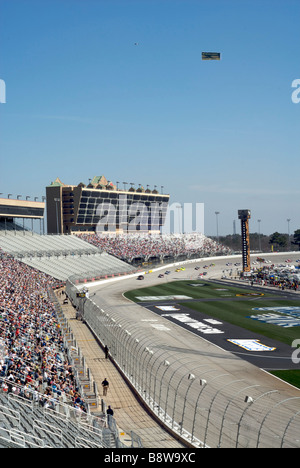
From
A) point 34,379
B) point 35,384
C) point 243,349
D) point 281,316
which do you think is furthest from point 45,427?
point 281,316

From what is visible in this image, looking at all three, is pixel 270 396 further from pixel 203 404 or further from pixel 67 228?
pixel 67 228

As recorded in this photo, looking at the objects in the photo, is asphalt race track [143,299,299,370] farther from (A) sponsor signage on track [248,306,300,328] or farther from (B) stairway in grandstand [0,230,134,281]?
(B) stairway in grandstand [0,230,134,281]

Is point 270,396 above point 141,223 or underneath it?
underneath

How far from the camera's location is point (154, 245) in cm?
13462

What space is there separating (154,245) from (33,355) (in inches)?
4290

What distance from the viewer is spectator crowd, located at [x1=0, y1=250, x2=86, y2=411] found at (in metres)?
20.9

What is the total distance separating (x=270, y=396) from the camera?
26.9 meters

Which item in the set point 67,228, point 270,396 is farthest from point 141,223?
point 270,396

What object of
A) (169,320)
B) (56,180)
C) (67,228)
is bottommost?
(169,320)

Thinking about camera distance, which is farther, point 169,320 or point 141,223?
point 141,223

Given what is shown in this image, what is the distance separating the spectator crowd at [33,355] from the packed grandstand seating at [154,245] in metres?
77.2

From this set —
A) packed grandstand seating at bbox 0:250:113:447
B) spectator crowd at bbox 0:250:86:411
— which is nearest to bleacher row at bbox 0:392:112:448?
packed grandstand seating at bbox 0:250:113:447

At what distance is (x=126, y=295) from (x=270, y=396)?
50.6 metres

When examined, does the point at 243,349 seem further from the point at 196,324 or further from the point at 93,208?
the point at 93,208
